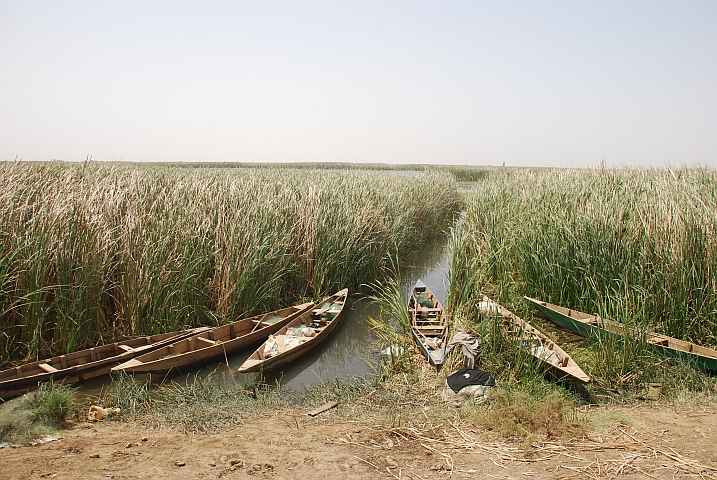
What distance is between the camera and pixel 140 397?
5234mm

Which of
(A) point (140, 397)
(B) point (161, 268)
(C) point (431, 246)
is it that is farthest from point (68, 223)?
(C) point (431, 246)

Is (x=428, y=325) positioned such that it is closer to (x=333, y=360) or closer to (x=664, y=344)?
(x=333, y=360)

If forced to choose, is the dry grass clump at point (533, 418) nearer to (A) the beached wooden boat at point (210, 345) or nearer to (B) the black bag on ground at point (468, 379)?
(B) the black bag on ground at point (468, 379)

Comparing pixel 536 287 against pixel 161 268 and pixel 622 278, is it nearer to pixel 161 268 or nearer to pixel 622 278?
pixel 622 278

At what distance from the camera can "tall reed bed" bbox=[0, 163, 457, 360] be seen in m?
6.23

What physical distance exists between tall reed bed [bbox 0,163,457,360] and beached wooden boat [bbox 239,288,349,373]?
0.91 metres

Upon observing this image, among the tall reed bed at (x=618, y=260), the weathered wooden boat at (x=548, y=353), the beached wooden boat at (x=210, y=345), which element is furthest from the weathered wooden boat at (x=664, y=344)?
the beached wooden boat at (x=210, y=345)

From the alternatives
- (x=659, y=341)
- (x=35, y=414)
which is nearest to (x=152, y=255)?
(x=35, y=414)

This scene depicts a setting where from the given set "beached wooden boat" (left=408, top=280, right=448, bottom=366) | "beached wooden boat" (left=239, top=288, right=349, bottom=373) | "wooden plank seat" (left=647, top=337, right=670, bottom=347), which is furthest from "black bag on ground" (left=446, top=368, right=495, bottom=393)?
"beached wooden boat" (left=239, top=288, right=349, bottom=373)

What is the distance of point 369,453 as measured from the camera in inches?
156

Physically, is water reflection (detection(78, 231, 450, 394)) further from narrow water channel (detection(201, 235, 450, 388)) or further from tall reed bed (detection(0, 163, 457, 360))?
tall reed bed (detection(0, 163, 457, 360))

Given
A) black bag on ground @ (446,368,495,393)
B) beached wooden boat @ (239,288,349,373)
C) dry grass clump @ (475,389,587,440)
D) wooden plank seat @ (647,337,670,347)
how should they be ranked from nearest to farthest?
dry grass clump @ (475,389,587,440), black bag on ground @ (446,368,495,393), wooden plank seat @ (647,337,670,347), beached wooden boat @ (239,288,349,373)

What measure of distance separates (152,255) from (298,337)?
2.39 metres

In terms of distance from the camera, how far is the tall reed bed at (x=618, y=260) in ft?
20.7
